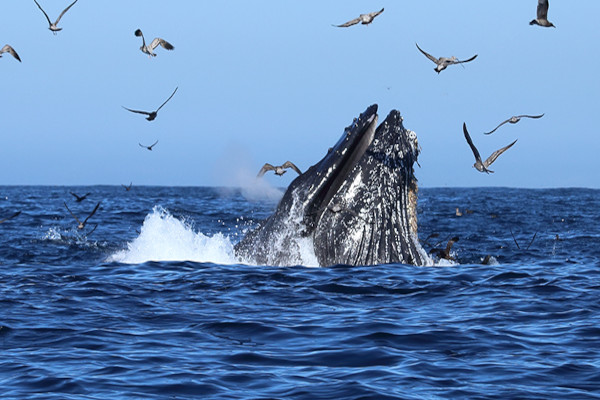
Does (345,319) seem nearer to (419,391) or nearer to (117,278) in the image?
(419,391)

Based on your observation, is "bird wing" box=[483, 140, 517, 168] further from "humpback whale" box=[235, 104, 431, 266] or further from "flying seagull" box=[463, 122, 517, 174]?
"humpback whale" box=[235, 104, 431, 266]

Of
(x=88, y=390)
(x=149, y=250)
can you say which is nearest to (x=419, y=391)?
(x=88, y=390)

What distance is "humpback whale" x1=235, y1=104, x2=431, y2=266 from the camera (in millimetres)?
12773

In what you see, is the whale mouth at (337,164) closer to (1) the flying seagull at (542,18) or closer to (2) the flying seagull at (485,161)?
(2) the flying seagull at (485,161)

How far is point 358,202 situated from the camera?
12.8 metres

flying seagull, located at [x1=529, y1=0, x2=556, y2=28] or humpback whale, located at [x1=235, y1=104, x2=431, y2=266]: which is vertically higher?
flying seagull, located at [x1=529, y1=0, x2=556, y2=28]

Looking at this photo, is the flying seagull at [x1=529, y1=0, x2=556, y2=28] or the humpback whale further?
the flying seagull at [x1=529, y1=0, x2=556, y2=28]

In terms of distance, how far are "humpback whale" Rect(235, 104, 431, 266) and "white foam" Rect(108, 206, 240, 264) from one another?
2638 millimetres

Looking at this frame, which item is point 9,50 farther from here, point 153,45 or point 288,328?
point 288,328

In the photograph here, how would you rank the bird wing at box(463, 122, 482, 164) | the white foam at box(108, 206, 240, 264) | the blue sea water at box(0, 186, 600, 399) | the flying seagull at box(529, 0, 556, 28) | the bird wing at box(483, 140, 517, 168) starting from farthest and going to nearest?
the white foam at box(108, 206, 240, 264), the bird wing at box(483, 140, 517, 168), the flying seagull at box(529, 0, 556, 28), the bird wing at box(463, 122, 482, 164), the blue sea water at box(0, 186, 600, 399)

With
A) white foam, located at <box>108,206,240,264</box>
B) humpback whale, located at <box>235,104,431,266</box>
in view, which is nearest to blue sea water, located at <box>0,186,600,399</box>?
white foam, located at <box>108,206,240,264</box>

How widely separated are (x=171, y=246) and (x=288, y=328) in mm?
6574

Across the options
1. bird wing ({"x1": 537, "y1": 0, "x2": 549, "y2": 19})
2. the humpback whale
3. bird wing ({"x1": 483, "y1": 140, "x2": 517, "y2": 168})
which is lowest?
the humpback whale

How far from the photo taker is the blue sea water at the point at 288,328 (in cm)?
806
